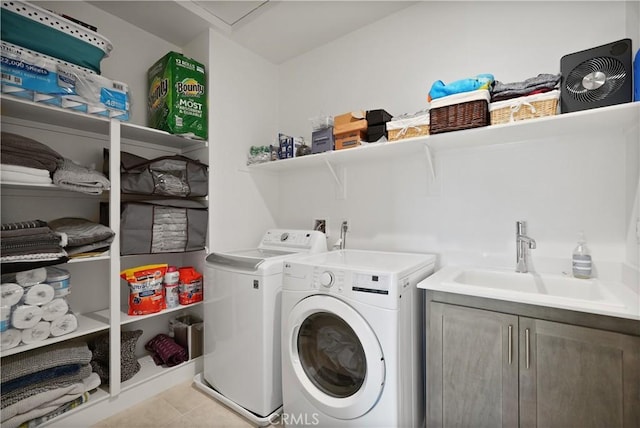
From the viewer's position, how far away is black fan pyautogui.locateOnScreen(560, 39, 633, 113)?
46.7 inches

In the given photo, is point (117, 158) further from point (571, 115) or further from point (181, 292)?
point (571, 115)

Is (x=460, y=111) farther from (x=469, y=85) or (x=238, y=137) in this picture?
(x=238, y=137)

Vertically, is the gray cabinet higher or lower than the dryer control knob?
lower

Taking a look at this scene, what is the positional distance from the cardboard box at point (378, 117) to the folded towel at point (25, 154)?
1.81 meters

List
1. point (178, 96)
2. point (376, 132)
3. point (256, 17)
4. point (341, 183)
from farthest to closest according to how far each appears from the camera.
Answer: point (341, 183) < point (256, 17) < point (178, 96) < point (376, 132)

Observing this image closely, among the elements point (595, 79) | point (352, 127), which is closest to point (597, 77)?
point (595, 79)

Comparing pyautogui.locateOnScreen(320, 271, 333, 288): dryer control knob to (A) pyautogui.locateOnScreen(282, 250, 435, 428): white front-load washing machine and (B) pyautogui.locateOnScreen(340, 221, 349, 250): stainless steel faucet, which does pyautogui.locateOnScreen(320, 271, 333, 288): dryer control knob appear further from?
(B) pyautogui.locateOnScreen(340, 221, 349, 250): stainless steel faucet

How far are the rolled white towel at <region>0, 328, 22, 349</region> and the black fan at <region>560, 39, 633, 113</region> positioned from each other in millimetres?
2775

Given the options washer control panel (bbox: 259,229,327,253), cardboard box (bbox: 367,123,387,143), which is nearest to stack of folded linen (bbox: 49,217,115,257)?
washer control panel (bbox: 259,229,327,253)

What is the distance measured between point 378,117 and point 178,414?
7.26ft

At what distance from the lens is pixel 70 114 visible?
157 centimetres

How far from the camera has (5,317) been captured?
4.34 ft

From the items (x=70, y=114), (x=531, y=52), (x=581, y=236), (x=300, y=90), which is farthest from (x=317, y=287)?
(x=300, y=90)

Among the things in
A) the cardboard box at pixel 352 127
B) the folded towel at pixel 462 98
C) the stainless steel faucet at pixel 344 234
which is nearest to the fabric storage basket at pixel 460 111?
the folded towel at pixel 462 98
